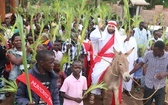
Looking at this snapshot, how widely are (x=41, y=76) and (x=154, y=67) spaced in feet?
7.84

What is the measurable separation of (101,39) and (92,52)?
0.41 meters

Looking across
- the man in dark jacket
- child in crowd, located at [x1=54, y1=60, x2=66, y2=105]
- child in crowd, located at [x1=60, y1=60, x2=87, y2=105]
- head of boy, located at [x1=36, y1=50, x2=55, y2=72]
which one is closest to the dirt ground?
child in crowd, located at [x1=54, y1=60, x2=66, y2=105]

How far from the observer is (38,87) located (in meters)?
2.81

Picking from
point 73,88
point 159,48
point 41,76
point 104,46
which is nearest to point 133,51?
point 104,46

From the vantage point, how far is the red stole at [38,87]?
276 centimetres

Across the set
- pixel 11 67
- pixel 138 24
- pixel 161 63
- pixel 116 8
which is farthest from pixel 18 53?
pixel 116 8

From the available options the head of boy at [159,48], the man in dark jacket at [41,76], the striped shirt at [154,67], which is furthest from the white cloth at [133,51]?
the man in dark jacket at [41,76]

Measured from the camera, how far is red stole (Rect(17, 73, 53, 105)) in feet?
9.07

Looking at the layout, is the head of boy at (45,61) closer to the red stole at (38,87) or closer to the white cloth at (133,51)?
the red stole at (38,87)

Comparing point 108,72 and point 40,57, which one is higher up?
point 40,57

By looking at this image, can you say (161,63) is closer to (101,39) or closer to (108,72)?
(108,72)

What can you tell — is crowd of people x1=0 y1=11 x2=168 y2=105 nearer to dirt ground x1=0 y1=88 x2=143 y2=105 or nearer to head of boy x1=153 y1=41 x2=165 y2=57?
head of boy x1=153 y1=41 x2=165 y2=57

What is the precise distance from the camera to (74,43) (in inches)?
255

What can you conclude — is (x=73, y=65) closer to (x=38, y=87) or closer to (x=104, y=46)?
(x=38, y=87)
